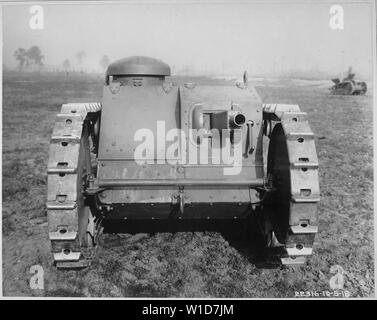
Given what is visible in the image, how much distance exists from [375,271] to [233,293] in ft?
6.66

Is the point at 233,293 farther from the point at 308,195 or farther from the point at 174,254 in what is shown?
the point at 308,195

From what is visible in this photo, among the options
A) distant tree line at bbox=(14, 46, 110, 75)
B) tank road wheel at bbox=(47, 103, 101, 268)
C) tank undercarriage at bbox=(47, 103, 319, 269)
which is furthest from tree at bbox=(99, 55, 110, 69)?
tank road wheel at bbox=(47, 103, 101, 268)

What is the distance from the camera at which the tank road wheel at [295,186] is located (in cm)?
481

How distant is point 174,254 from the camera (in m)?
6.05

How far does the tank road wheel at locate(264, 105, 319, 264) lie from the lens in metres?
4.81

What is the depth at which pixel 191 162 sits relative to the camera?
18.4 feet

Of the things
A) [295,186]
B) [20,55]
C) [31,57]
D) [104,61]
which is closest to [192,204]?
[295,186]

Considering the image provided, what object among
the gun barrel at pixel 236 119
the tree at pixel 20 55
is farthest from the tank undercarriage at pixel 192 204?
the tree at pixel 20 55

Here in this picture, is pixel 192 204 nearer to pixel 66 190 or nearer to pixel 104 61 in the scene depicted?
pixel 66 190

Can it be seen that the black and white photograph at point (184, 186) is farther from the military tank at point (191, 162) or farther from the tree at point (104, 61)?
the tree at point (104, 61)

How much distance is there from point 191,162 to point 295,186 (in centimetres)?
152

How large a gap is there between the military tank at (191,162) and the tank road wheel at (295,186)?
0.04ft

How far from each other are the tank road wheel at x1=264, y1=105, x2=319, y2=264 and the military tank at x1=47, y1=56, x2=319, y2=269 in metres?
0.01

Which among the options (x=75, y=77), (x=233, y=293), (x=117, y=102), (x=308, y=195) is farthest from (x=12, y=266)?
(x=75, y=77)
